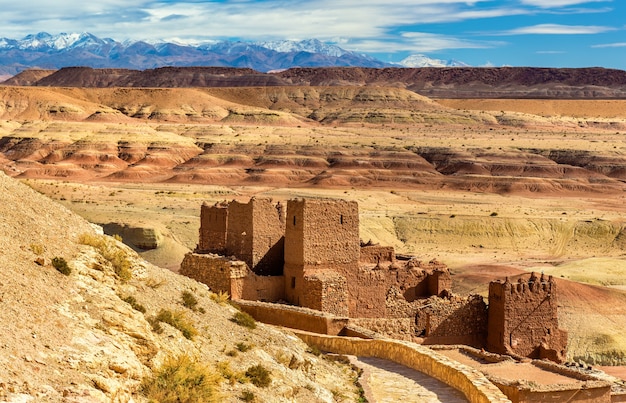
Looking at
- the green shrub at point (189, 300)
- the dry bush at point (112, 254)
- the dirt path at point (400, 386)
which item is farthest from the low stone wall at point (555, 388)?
the dry bush at point (112, 254)

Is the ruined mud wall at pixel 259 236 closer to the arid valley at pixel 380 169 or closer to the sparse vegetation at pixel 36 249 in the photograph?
the arid valley at pixel 380 169

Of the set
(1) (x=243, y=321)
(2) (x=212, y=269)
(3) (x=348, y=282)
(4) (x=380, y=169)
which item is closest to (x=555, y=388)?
(1) (x=243, y=321)

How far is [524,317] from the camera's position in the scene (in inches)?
1048

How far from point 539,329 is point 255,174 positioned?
236ft

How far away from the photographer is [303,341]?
1947 centimetres

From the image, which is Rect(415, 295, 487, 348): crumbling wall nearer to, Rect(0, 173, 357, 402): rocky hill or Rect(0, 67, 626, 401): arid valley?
Rect(0, 67, 626, 401): arid valley

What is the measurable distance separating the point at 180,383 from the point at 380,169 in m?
87.0

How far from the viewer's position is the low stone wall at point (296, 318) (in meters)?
21.2

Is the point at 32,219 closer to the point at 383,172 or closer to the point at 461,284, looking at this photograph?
the point at 461,284

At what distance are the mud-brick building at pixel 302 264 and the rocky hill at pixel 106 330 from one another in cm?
699

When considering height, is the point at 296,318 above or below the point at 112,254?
below

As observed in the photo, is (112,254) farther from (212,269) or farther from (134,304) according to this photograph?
(212,269)

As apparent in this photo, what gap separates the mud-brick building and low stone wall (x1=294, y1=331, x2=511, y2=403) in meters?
3.77

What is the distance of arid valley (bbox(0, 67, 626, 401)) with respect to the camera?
4859cm
